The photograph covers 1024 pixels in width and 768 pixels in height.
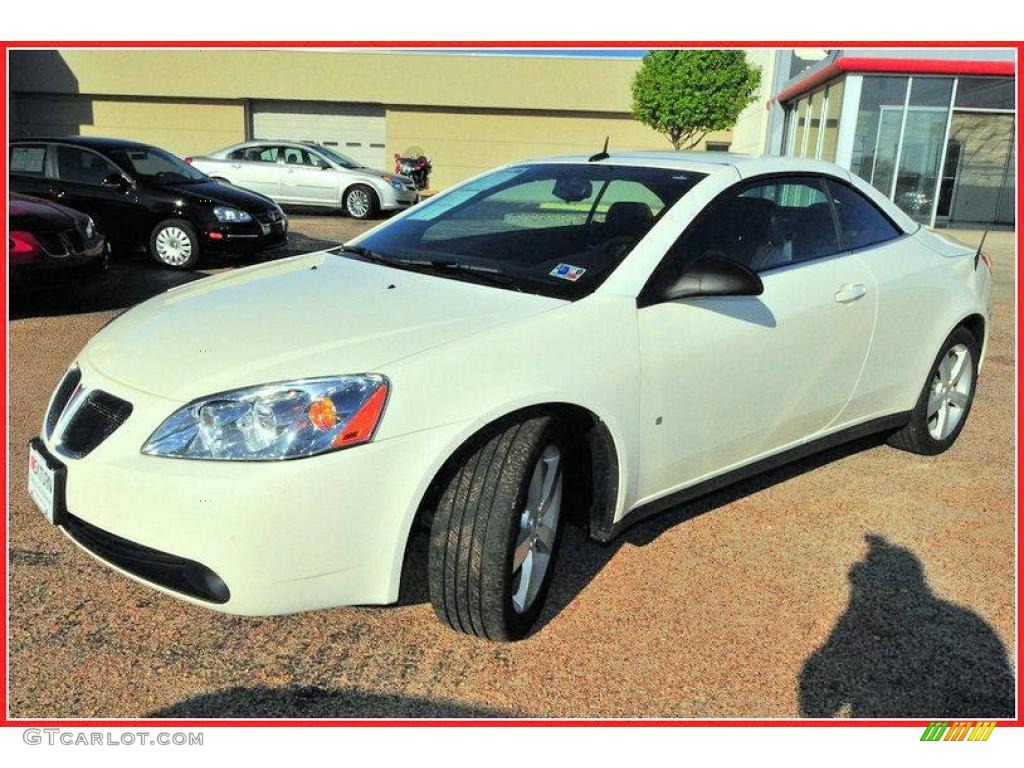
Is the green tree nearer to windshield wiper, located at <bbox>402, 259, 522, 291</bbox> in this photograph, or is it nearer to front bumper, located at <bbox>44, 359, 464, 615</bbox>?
windshield wiper, located at <bbox>402, 259, 522, 291</bbox>

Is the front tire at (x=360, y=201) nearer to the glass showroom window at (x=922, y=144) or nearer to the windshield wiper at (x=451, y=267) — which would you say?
the glass showroom window at (x=922, y=144)

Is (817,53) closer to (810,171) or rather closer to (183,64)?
(810,171)

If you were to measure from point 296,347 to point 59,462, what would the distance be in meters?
0.77

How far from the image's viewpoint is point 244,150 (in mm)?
17484

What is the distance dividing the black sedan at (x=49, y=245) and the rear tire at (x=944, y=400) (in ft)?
20.5

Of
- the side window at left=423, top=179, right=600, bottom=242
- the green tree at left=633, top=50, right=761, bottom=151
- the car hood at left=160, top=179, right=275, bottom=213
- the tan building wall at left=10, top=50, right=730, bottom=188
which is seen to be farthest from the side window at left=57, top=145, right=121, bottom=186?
the tan building wall at left=10, top=50, right=730, bottom=188

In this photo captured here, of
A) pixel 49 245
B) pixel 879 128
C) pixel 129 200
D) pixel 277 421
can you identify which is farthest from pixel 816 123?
pixel 277 421

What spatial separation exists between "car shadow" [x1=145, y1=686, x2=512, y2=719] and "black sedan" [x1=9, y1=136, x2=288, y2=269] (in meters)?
8.13

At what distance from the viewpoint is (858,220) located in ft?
13.2

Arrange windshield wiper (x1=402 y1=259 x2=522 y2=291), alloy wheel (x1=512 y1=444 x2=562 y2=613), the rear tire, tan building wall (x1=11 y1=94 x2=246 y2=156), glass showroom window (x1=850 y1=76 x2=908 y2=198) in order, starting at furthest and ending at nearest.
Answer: tan building wall (x1=11 y1=94 x2=246 y2=156) → glass showroom window (x1=850 y1=76 x2=908 y2=198) → the rear tire → windshield wiper (x1=402 y1=259 x2=522 y2=291) → alloy wheel (x1=512 y1=444 x2=562 y2=613)

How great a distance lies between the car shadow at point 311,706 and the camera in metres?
2.43

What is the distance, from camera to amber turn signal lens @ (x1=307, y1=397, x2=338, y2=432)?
7.66ft

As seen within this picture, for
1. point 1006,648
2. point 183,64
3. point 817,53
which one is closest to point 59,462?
point 1006,648

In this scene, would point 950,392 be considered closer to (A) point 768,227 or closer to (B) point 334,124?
(A) point 768,227
